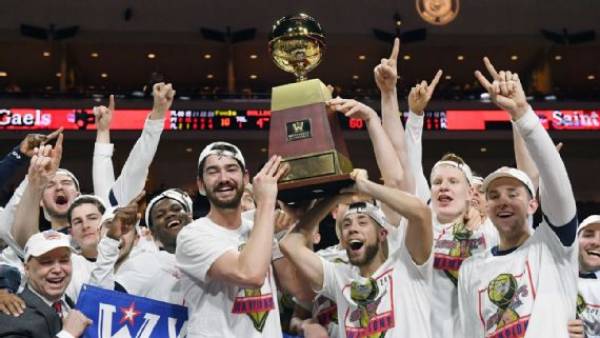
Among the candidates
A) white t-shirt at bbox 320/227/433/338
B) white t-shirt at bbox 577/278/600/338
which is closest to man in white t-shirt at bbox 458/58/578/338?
white t-shirt at bbox 320/227/433/338

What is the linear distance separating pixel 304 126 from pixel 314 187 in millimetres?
310

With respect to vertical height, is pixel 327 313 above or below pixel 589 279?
below

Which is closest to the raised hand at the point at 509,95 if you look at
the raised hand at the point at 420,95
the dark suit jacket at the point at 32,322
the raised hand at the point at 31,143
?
the raised hand at the point at 420,95

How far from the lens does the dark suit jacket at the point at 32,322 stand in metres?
3.79

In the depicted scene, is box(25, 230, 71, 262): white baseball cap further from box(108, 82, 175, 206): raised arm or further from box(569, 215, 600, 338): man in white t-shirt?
box(569, 215, 600, 338): man in white t-shirt

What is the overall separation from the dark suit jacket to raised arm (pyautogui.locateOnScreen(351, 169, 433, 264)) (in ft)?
5.61

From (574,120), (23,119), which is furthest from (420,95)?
(574,120)

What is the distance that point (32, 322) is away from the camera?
3865 mm

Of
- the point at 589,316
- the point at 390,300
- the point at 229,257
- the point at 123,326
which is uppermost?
the point at 229,257

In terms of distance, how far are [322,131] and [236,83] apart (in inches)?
855

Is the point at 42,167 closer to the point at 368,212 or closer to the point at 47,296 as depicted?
the point at 47,296

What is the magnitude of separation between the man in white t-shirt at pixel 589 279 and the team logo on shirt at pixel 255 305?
2.36 meters

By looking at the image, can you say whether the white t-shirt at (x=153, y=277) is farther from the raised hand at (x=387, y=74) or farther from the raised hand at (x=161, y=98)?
the raised hand at (x=387, y=74)

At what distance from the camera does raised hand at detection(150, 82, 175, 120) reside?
4.72 metres
